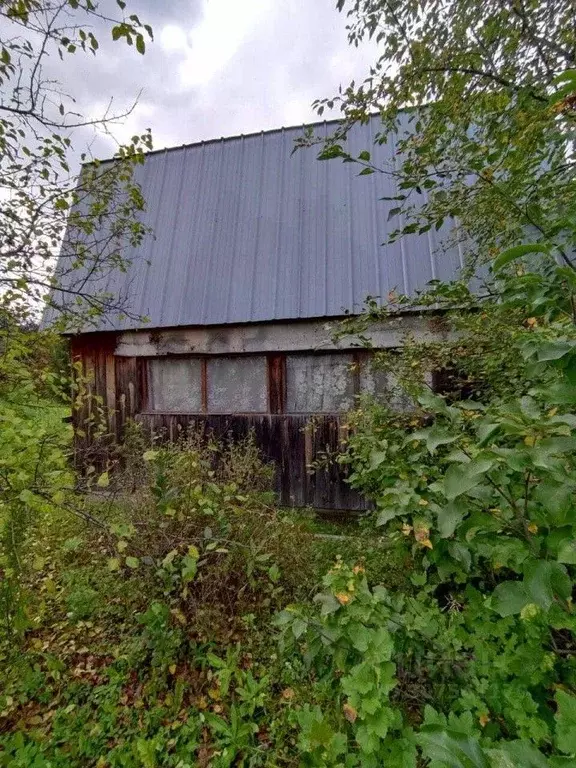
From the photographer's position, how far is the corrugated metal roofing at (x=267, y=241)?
467 centimetres

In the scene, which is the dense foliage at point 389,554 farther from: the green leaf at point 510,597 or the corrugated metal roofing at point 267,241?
the corrugated metal roofing at point 267,241

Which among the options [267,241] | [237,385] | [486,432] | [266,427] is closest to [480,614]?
[486,432]

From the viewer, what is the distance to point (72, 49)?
204 centimetres

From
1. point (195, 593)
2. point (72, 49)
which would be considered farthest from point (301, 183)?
point (195, 593)

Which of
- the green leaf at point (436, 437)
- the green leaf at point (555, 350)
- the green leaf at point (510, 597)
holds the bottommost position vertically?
the green leaf at point (510, 597)

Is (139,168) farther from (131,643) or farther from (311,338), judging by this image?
(131,643)

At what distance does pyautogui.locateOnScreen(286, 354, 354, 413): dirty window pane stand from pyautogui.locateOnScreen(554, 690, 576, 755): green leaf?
11.8 ft

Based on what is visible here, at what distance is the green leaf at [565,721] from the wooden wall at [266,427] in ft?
10.0

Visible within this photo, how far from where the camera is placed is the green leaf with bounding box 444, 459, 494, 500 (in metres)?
0.87

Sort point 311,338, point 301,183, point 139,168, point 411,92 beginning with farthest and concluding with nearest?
point 139,168 < point 301,183 < point 311,338 < point 411,92

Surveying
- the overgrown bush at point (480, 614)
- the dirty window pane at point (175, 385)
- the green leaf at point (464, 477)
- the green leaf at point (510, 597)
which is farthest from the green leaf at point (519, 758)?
the dirty window pane at point (175, 385)

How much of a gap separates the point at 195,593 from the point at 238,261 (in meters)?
4.21

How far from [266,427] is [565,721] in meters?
3.97

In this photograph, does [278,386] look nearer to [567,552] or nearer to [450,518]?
[450,518]
